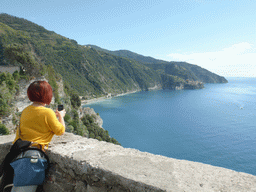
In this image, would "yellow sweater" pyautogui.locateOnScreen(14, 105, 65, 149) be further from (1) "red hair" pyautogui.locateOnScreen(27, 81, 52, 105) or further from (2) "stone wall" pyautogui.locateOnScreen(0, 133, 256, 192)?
(2) "stone wall" pyautogui.locateOnScreen(0, 133, 256, 192)

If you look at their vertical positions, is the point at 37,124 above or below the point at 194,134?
above

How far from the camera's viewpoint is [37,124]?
7.12 feet

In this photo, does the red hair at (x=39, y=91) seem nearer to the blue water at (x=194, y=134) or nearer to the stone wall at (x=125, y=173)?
the stone wall at (x=125, y=173)

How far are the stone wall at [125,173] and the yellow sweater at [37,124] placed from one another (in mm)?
359

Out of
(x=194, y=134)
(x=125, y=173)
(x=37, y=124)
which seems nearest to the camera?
(x=125, y=173)

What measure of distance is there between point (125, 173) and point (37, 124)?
4.31ft

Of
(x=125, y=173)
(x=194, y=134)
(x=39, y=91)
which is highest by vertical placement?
(x=39, y=91)

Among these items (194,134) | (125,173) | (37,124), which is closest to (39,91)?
(37,124)

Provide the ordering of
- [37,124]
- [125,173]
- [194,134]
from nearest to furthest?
[125,173] → [37,124] → [194,134]

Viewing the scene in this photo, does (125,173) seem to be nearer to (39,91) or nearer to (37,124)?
(37,124)

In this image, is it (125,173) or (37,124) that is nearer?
(125,173)

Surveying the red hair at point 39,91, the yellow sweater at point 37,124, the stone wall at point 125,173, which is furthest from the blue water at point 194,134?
the red hair at point 39,91

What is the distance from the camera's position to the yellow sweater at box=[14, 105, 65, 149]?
215cm

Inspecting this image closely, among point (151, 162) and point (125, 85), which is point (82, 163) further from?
point (125, 85)
